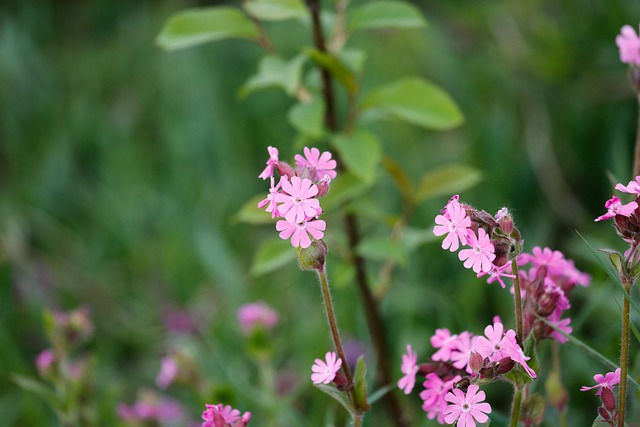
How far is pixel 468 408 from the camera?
0.47 m

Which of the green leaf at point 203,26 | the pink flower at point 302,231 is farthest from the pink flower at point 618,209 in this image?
the green leaf at point 203,26

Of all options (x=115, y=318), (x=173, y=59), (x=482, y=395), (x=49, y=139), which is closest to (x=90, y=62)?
(x=173, y=59)

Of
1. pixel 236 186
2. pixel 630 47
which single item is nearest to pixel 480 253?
pixel 630 47

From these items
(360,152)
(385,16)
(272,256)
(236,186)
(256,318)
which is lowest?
(236,186)

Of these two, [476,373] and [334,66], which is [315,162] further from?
[334,66]

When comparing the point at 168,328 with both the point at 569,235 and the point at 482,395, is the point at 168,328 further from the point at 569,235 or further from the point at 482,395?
the point at 482,395

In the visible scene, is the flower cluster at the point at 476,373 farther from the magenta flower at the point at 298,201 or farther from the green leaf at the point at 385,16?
the green leaf at the point at 385,16

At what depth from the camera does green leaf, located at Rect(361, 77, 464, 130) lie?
84cm

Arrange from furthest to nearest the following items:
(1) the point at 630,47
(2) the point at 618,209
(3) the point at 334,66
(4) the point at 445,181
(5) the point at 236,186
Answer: (5) the point at 236,186, (4) the point at 445,181, (3) the point at 334,66, (1) the point at 630,47, (2) the point at 618,209

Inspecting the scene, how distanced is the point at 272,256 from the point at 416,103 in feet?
0.78

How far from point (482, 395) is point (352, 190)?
386 millimetres

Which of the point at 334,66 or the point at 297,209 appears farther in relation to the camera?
the point at 334,66

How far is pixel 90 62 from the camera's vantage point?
86.9 inches

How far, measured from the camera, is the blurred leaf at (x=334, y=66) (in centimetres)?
76
